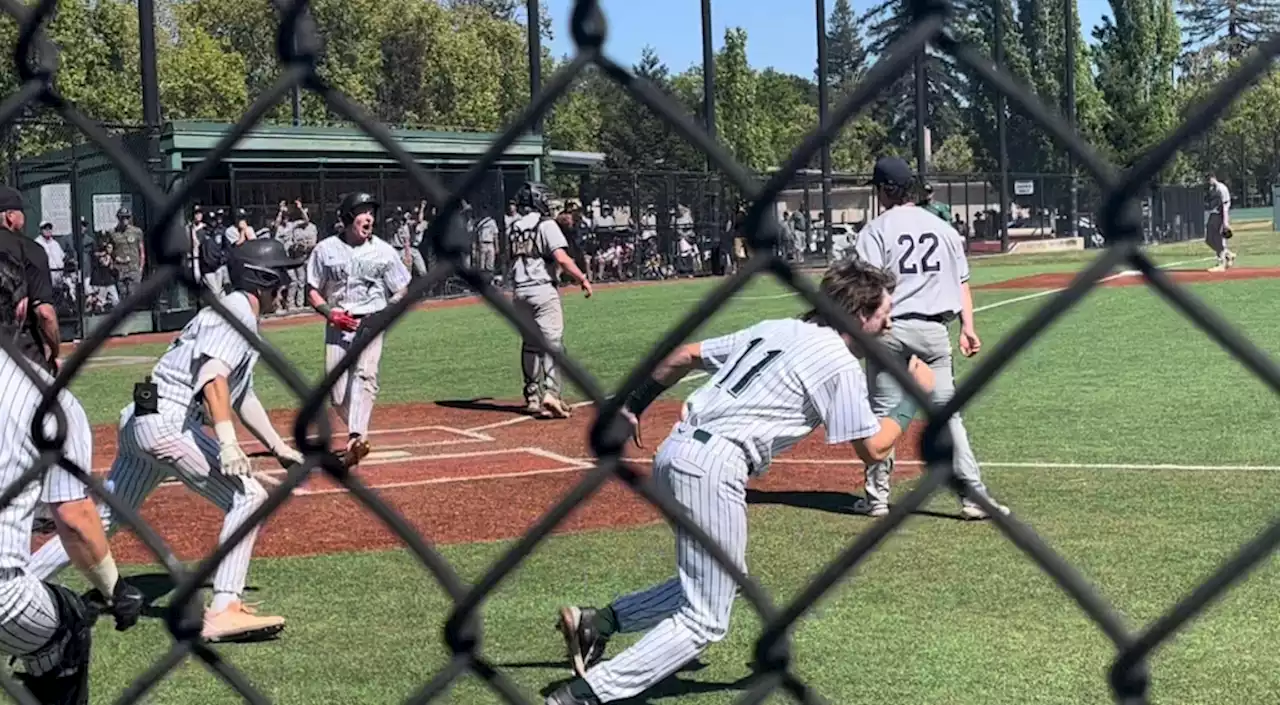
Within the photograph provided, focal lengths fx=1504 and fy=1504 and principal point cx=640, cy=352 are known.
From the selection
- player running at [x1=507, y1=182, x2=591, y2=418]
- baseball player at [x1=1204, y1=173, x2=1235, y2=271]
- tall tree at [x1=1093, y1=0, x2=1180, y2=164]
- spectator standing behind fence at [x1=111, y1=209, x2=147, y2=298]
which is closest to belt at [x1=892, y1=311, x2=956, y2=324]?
player running at [x1=507, y1=182, x2=591, y2=418]

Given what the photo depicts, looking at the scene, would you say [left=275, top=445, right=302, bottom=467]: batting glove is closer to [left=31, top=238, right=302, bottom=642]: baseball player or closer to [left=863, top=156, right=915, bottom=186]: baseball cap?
[left=31, top=238, right=302, bottom=642]: baseball player

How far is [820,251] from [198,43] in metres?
26.7

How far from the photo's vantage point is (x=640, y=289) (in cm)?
3058

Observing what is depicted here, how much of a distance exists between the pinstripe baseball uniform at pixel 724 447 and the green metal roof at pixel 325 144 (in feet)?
65.6

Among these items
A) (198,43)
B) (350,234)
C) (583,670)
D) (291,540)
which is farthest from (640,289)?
(198,43)

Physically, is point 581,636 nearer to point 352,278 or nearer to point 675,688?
point 675,688

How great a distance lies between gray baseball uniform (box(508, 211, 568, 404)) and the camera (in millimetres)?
11844

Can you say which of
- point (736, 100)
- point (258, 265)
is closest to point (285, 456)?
point (258, 265)

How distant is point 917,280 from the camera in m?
7.61

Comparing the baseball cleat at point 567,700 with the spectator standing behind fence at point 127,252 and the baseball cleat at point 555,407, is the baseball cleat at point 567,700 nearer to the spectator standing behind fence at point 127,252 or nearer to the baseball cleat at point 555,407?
the baseball cleat at point 555,407

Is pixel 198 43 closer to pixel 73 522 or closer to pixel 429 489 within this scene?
pixel 429 489

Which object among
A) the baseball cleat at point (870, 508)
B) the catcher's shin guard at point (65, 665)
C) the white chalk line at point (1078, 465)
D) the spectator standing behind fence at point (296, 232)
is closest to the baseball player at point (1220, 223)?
the spectator standing behind fence at point (296, 232)

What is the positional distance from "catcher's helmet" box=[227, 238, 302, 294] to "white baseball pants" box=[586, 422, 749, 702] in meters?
2.09

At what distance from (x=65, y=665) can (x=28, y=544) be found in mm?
334
